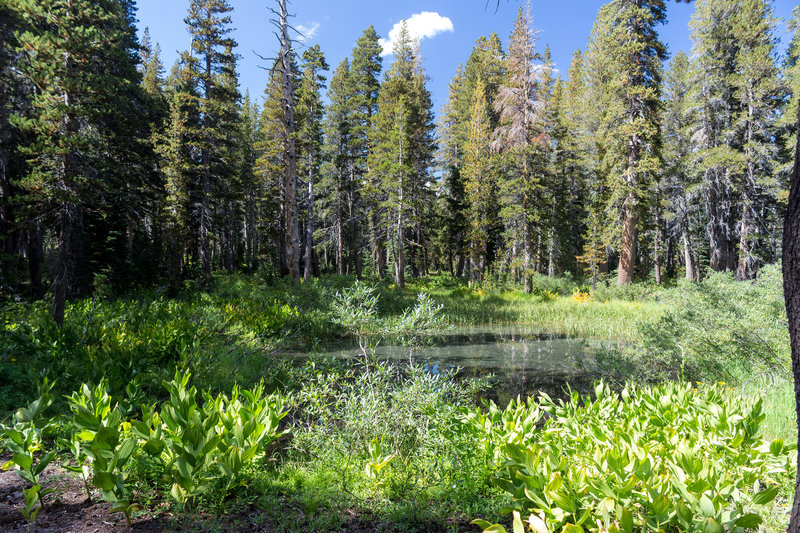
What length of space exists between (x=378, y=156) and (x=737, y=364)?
18019mm

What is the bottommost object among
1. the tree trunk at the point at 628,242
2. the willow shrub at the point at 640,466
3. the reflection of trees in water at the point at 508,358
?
the reflection of trees in water at the point at 508,358

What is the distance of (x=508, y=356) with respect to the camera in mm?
10000

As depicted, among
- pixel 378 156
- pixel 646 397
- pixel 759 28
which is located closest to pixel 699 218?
pixel 759 28

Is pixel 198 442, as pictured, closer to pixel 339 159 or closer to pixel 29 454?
pixel 29 454

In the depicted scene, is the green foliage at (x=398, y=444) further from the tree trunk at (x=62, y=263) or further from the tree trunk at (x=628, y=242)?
the tree trunk at (x=628, y=242)

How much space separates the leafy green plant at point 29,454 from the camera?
2158 millimetres

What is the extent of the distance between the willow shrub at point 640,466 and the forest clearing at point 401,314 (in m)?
0.02

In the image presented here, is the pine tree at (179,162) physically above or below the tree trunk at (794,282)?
above

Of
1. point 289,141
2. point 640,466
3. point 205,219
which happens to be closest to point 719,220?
point 289,141

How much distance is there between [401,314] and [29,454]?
12938 mm

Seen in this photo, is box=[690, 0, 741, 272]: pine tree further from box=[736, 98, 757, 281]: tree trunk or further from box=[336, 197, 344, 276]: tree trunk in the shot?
box=[336, 197, 344, 276]: tree trunk

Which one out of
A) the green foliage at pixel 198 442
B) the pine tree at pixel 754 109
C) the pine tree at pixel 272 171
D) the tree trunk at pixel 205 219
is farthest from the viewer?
the pine tree at pixel 272 171

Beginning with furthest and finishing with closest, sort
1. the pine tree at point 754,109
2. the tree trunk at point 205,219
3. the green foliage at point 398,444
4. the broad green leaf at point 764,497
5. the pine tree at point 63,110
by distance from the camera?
the pine tree at point 754,109
the tree trunk at point 205,219
the pine tree at point 63,110
the green foliage at point 398,444
the broad green leaf at point 764,497

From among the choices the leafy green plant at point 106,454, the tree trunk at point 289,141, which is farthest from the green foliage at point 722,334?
the tree trunk at point 289,141
